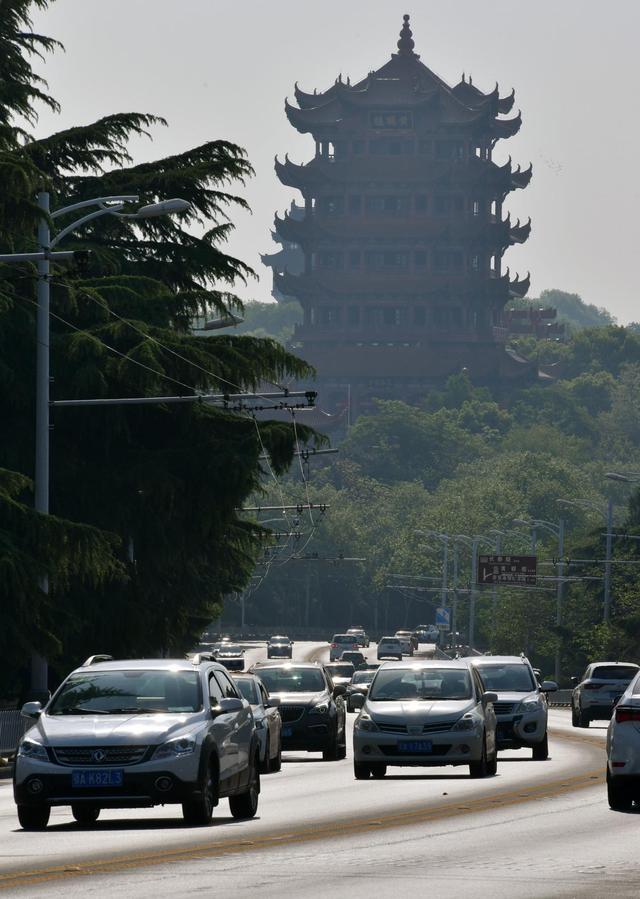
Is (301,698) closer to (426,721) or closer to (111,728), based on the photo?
(426,721)

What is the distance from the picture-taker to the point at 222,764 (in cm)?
1838

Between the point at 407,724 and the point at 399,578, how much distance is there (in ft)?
460

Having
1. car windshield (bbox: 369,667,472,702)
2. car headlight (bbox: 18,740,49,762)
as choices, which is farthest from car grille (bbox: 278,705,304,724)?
car headlight (bbox: 18,740,49,762)

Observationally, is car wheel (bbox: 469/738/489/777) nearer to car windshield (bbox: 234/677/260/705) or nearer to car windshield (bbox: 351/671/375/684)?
car windshield (bbox: 234/677/260/705)

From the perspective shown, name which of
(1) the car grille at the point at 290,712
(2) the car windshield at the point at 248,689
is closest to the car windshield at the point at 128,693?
(2) the car windshield at the point at 248,689

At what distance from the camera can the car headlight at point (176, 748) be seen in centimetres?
1761

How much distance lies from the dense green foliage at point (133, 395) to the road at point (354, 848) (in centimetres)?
1364

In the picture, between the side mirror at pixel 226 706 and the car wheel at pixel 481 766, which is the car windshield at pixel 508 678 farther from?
the side mirror at pixel 226 706

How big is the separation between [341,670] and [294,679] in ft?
136

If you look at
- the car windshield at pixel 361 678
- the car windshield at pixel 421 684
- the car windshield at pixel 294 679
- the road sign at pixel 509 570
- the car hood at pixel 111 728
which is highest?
the car hood at pixel 111 728

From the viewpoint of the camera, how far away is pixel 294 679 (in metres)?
34.2

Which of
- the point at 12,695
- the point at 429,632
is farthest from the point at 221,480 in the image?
the point at 429,632

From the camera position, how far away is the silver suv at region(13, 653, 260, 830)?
17.6 metres

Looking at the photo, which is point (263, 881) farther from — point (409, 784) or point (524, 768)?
point (524, 768)
